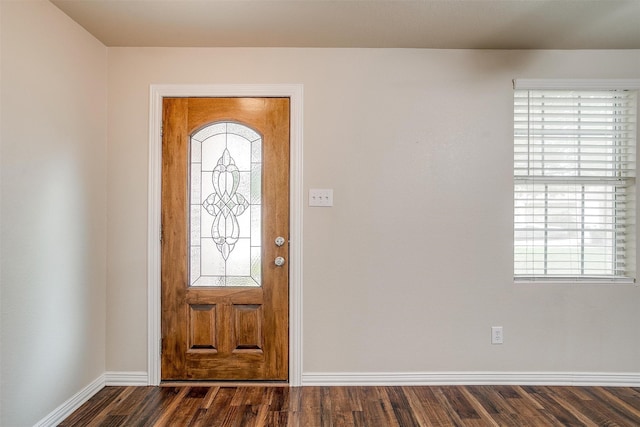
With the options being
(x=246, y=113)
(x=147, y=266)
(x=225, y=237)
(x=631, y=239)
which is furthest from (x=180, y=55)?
(x=631, y=239)

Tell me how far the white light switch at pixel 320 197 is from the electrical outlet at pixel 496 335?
1453mm

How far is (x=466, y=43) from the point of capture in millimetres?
2576

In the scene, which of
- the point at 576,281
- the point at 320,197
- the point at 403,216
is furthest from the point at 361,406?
the point at 576,281

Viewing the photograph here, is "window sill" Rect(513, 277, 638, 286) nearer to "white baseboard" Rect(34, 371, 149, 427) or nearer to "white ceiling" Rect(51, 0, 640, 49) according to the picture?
"white ceiling" Rect(51, 0, 640, 49)

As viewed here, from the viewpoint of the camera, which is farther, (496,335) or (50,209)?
(496,335)

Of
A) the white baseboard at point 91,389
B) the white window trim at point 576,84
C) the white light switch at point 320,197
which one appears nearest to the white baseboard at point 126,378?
the white baseboard at point 91,389

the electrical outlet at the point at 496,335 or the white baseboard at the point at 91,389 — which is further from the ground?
the electrical outlet at the point at 496,335

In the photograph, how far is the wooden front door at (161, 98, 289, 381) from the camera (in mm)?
2643

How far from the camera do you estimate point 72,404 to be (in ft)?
7.53

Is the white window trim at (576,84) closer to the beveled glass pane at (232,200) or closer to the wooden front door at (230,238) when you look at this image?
the wooden front door at (230,238)

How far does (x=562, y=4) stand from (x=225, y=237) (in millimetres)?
2462

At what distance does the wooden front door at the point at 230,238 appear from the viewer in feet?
8.67

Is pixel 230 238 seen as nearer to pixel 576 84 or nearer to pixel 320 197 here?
pixel 320 197

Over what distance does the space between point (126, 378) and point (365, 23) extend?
112 inches
